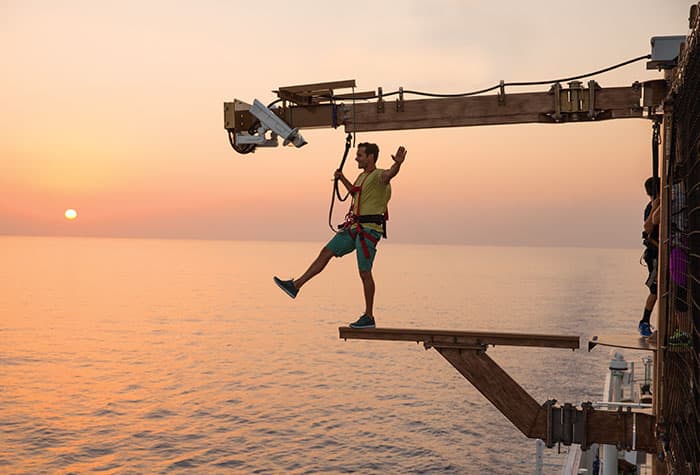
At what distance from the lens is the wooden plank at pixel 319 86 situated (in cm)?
1005

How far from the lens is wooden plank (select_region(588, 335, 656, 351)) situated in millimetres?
9477

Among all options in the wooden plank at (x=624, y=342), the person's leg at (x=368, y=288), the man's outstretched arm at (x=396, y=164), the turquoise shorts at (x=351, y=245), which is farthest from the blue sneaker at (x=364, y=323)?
the wooden plank at (x=624, y=342)

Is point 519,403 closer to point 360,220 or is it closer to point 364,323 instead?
point 364,323

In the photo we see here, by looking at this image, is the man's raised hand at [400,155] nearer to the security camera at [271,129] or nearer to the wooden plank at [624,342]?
the security camera at [271,129]

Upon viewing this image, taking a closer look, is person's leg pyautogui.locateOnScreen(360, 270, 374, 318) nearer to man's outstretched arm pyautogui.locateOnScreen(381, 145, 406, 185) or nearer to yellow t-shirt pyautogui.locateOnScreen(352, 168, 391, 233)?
yellow t-shirt pyautogui.locateOnScreen(352, 168, 391, 233)

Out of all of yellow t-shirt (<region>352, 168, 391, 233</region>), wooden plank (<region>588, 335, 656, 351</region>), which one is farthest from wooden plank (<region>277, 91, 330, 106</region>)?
wooden plank (<region>588, 335, 656, 351</region>)

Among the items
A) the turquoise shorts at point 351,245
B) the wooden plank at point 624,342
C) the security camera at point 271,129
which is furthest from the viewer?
the turquoise shorts at point 351,245

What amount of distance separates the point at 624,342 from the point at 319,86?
4.86 m

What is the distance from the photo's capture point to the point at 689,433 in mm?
7617

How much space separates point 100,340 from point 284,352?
2290 centimetres

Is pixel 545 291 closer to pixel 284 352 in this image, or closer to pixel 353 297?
pixel 353 297

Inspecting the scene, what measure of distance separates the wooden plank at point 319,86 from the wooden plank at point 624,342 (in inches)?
169

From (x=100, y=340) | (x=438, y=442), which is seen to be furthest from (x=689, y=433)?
(x=100, y=340)

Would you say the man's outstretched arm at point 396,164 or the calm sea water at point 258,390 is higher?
the man's outstretched arm at point 396,164
